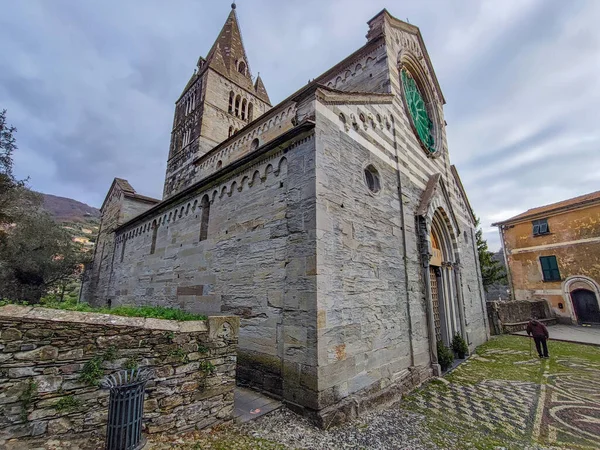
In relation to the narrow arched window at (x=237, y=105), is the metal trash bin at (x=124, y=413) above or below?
A: below

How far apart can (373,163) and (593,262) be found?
1945 centimetres

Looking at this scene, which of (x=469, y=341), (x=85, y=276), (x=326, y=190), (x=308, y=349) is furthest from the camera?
(x=85, y=276)

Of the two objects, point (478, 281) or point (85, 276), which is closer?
point (478, 281)

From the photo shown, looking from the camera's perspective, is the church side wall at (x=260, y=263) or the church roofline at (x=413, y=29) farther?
the church roofline at (x=413, y=29)

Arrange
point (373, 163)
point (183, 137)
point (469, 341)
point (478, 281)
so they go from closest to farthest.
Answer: point (373, 163)
point (469, 341)
point (478, 281)
point (183, 137)

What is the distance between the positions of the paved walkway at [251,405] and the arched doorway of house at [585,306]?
22.1 m

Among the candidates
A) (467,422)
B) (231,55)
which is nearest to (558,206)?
(467,422)

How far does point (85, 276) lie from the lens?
16.1 metres

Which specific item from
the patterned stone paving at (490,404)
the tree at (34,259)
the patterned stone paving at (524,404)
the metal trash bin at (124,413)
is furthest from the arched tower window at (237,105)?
the patterned stone paving at (490,404)

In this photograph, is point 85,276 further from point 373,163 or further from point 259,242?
point 373,163

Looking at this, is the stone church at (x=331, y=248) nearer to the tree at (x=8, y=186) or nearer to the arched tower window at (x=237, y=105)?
the tree at (x=8, y=186)

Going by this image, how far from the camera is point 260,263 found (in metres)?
5.55

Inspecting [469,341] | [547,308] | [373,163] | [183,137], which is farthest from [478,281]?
[183,137]

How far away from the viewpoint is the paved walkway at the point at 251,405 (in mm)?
4219
